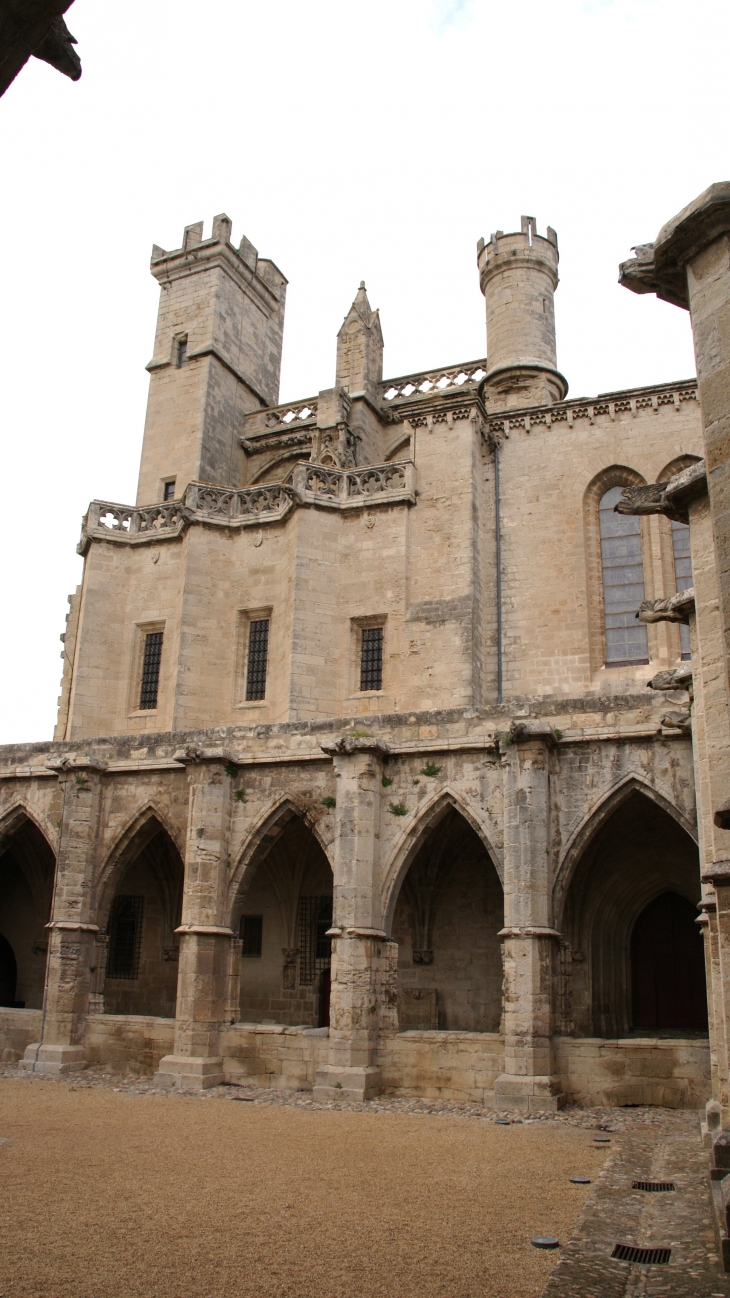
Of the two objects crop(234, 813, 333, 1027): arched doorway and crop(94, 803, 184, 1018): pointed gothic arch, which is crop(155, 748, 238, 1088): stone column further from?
crop(94, 803, 184, 1018): pointed gothic arch

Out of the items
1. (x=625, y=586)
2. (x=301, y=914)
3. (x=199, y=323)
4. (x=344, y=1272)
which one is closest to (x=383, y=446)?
(x=199, y=323)

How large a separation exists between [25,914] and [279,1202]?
14154mm

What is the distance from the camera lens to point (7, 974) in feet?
65.2

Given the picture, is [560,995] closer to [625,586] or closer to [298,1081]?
[298,1081]

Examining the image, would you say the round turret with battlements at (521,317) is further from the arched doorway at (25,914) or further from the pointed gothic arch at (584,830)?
the arched doorway at (25,914)

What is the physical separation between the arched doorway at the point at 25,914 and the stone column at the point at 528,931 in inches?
369

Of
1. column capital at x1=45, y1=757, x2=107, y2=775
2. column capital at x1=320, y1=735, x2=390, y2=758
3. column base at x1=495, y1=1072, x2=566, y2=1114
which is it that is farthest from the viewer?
column capital at x1=45, y1=757, x2=107, y2=775

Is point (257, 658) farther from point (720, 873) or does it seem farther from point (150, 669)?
point (720, 873)

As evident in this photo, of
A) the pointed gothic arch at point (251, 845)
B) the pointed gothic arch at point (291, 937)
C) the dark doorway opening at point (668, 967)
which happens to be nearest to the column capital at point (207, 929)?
the pointed gothic arch at point (251, 845)

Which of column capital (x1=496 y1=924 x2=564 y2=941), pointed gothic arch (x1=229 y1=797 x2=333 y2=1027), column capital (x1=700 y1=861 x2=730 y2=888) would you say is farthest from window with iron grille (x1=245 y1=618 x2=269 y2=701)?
column capital (x1=700 y1=861 x2=730 y2=888)

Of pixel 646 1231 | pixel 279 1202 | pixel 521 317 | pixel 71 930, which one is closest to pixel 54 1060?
pixel 71 930

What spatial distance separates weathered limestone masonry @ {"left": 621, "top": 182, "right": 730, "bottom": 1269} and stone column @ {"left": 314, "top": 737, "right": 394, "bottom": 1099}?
15.7ft

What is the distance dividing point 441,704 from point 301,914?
4.44 m

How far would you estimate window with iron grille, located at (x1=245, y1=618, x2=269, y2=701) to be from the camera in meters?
20.5
